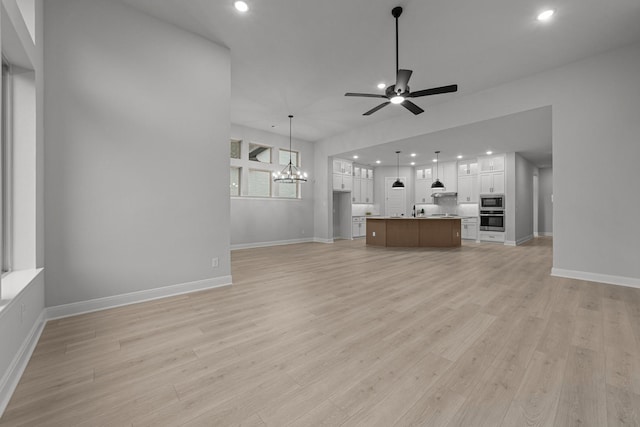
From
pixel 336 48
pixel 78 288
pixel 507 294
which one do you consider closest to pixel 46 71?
pixel 78 288

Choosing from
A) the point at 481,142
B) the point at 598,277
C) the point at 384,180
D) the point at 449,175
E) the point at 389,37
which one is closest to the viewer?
the point at 389,37

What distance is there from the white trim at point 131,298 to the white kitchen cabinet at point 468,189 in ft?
30.7

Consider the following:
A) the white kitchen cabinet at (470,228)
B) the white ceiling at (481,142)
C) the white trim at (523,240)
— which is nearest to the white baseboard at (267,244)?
the white ceiling at (481,142)

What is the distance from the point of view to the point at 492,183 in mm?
9125

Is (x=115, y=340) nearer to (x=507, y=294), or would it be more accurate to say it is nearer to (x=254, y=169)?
(x=507, y=294)

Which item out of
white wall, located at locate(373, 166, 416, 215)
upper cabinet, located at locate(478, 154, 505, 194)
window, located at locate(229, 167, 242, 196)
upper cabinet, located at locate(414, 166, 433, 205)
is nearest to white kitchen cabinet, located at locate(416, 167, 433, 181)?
upper cabinet, located at locate(414, 166, 433, 205)

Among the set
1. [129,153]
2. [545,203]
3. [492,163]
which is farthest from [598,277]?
[545,203]

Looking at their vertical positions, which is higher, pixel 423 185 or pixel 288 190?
pixel 423 185

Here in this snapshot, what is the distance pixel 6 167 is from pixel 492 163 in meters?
11.3

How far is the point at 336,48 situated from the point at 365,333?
4.15 metres

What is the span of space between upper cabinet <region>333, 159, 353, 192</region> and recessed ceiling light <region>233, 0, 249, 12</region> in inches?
260

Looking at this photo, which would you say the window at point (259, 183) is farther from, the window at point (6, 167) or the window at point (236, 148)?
the window at point (6, 167)

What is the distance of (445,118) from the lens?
19.7 feet

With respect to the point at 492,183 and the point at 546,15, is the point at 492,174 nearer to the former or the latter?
the point at 492,183
